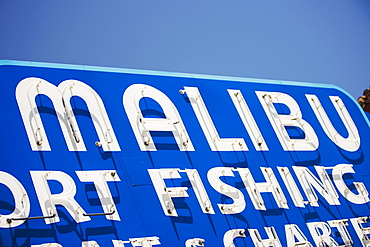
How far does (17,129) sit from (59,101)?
0.75 m

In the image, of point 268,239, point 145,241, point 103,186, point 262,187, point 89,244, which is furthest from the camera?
point 262,187

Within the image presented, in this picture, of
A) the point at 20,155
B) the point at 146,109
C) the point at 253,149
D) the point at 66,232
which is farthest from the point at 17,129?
the point at 253,149

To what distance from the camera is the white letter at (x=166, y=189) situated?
7766mm

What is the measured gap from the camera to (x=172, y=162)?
26.9ft

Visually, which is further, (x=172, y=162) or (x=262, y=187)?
(x=262, y=187)

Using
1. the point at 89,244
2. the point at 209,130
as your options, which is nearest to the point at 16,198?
the point at 89,244

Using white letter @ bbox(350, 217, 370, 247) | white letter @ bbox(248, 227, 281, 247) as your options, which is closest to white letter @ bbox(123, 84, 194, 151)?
white letter @ bbox(248, 227, 281, 247)

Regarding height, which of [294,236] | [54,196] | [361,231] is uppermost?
[54,196]

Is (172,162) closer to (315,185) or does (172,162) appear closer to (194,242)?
(194,242)

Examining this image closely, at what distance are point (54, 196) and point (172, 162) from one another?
184cm

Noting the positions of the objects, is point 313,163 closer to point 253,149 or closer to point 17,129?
point 253,149

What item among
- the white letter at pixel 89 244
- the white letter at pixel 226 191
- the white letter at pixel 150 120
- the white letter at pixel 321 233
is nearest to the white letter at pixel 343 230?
the white letter at pixel 321 233

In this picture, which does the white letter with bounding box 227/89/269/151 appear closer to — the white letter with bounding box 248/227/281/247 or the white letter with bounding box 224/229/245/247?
the white letter with bounding box 248/227/281/247

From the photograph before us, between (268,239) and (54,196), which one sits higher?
(54,196)
